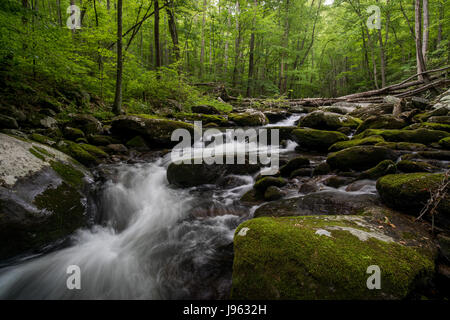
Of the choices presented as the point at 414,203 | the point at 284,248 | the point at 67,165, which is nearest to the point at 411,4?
the point at 414,203

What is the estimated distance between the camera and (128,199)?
4.40 metres

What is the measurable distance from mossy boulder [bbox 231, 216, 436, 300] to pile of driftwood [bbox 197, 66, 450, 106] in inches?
440

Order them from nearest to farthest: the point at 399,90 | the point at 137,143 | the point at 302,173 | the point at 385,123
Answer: the point at 302,173
the point at 385,123
the point at 137,143
the point at 399,90

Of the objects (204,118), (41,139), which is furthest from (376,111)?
(41,139)

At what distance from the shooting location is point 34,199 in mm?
2842

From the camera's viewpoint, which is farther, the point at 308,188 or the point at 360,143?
the point at 360,143

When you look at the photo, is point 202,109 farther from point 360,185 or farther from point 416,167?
point 416,167

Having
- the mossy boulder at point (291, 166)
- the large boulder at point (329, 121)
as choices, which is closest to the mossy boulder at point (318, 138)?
the large boulder at point (329, 121)

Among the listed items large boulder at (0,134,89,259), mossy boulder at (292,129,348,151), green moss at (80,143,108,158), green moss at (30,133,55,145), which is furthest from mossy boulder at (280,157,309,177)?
green moss at (30,133,55,145)

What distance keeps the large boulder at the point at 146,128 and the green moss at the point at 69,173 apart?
110 inches

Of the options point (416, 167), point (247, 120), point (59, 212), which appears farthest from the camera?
point (247, 120)

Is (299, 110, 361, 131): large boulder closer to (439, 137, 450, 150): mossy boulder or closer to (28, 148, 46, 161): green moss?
(439, 137, 450, 150): mossy boulder

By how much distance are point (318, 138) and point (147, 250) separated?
527 cm
